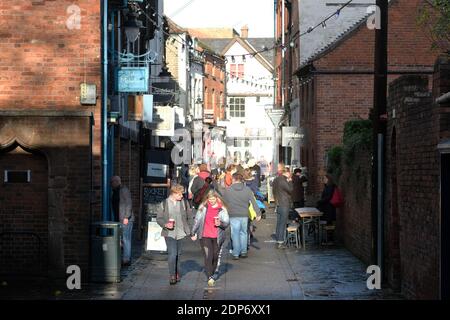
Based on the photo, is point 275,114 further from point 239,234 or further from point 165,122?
point 239,234

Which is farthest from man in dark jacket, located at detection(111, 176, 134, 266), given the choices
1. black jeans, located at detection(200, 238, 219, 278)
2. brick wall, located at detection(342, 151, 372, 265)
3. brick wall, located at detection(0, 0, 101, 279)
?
brick wall, located at detection(342, 151, 372, 265)

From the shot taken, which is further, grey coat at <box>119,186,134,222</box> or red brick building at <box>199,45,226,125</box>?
red brick building at <box>199,45,226,125</box>

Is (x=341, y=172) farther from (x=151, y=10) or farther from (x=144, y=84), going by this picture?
(x=151, y=10)

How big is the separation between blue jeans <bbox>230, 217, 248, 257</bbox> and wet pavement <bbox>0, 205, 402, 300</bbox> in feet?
0.92

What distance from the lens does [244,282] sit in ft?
56.4

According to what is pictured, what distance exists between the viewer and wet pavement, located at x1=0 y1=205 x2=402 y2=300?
15.5 metres

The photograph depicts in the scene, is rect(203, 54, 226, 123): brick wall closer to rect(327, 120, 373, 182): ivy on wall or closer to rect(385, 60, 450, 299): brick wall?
rect(327, 120, 373, 182): ivy on wall

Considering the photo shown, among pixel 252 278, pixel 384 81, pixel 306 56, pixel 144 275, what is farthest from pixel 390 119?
pixel 306 56

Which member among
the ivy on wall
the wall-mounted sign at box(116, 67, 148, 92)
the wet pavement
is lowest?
the wet pavement

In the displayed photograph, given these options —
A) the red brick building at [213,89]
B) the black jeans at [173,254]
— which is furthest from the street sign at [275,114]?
the black jeans at [173,254]

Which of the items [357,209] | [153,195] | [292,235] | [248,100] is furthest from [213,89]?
[357,209]

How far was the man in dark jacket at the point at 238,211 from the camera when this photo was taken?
21.2 meters

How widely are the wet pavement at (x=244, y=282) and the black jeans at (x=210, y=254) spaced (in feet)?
0.97
